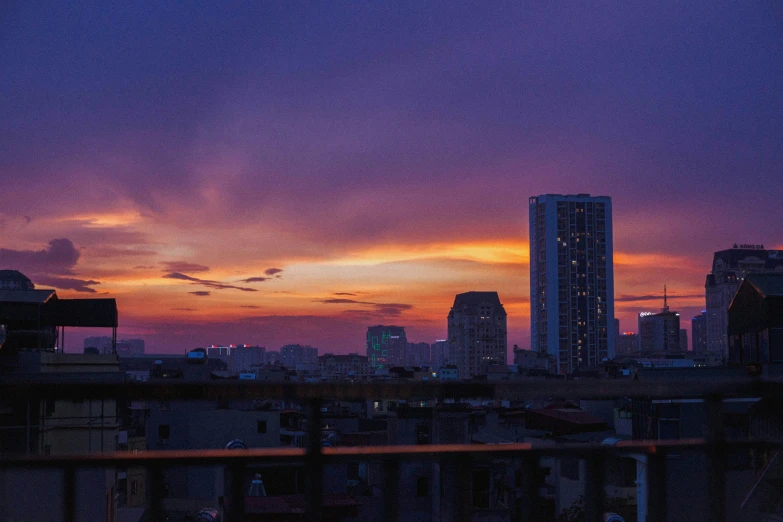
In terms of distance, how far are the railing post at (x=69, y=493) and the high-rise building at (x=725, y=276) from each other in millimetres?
123492

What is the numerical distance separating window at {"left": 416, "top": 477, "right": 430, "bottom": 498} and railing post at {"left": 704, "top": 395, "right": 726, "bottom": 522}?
136cm

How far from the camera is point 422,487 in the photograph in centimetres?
352

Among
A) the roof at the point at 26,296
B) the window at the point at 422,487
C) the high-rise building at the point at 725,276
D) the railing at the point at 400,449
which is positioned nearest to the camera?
the railing at the point at 400,449

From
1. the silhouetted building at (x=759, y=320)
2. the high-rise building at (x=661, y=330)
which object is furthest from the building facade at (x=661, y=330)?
the silhouetted building at (x=759, y=320)

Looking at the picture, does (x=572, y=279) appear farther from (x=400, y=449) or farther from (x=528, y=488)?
(x=400, y=449)

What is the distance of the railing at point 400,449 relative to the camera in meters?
3.04

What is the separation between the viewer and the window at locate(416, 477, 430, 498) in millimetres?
3440

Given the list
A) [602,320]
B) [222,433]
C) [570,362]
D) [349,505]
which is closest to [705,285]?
[602,320]

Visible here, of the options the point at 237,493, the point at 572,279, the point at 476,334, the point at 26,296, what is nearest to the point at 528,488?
the point at 237,493

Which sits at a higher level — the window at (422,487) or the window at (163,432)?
the window at (422,487)

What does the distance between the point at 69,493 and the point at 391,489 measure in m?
1.36

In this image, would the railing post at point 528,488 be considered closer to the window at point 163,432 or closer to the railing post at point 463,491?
the railing post at point 463,491

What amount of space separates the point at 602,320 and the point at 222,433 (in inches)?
4423

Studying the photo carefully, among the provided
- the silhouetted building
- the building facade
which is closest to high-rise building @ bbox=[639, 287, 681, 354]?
the building facade
